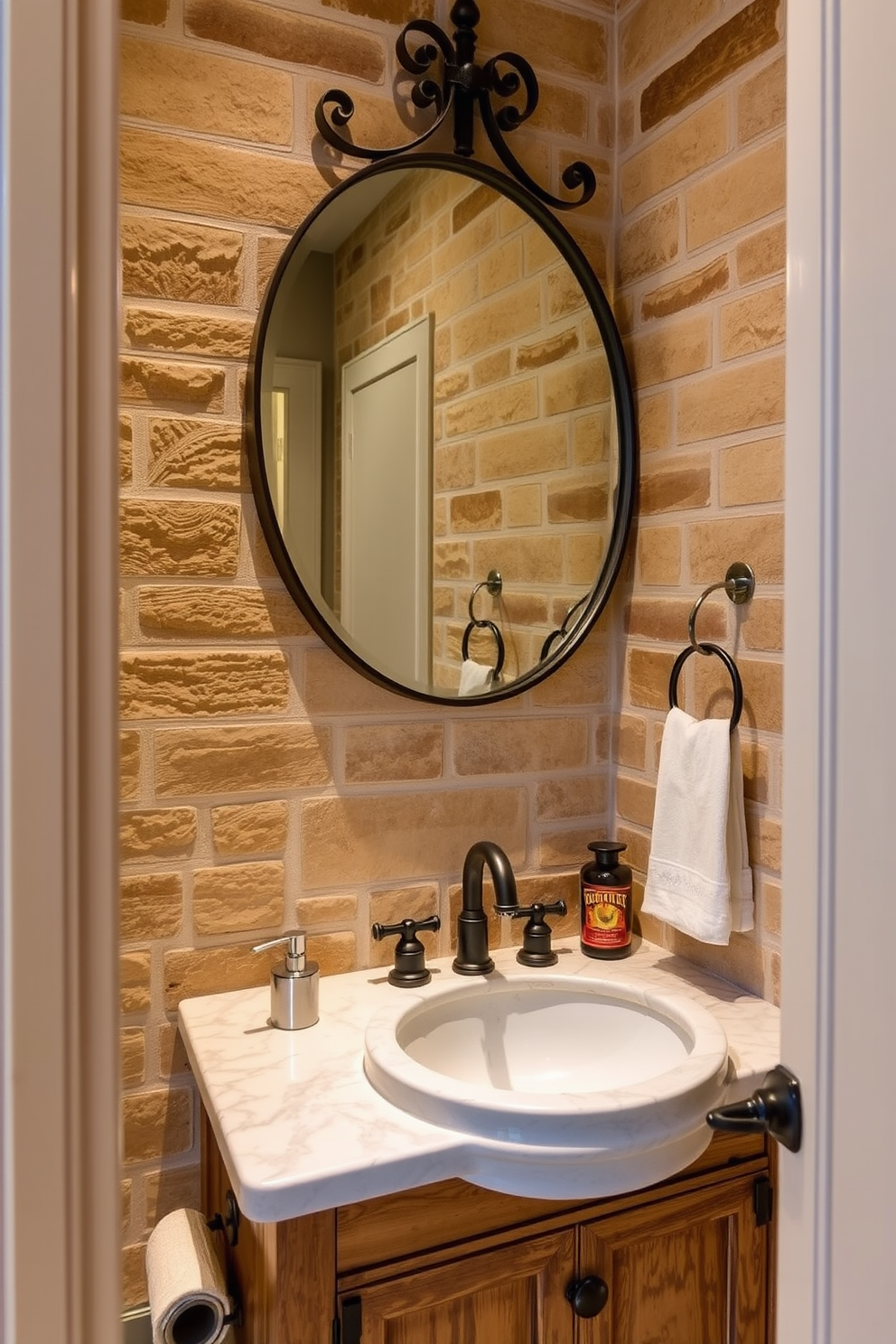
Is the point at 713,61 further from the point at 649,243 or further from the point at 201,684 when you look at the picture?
the point at 201,684

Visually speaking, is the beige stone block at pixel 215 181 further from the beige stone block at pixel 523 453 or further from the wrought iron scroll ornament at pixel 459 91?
the beige stone block at pixel 523 453

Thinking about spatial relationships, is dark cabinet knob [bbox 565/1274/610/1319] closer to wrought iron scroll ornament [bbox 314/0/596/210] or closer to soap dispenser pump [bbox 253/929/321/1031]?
soap dispenser pump [bbox 253/929/321/1031]

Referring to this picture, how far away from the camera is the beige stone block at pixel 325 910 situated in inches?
51.6

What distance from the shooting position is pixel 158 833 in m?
1.22

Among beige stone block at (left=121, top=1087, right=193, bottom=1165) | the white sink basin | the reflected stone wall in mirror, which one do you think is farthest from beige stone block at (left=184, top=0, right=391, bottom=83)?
beige stone block at (left=121, top=1087, right=193, bottom=1165)

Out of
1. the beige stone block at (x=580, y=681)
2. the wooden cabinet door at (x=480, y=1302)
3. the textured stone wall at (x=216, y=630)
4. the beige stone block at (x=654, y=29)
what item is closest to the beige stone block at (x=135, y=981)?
the textured stone wall at (x=216, y=630)

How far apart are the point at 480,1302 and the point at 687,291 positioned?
1.27 m

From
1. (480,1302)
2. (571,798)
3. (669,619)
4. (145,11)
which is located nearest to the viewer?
(480,1302)

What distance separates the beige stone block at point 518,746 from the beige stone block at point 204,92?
852mm

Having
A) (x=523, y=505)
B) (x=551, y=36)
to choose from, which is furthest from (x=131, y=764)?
(x=551, y=36)

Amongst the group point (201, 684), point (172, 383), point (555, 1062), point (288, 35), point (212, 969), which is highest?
point (288, 35)

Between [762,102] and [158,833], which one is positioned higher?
[762,102]

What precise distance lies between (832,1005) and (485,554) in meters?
0.85

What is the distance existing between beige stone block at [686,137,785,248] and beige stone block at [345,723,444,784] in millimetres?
783
